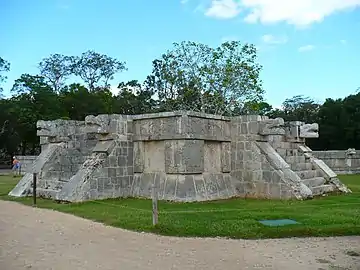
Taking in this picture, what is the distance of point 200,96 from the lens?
32969mm

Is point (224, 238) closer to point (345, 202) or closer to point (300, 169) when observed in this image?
point (345, 202)

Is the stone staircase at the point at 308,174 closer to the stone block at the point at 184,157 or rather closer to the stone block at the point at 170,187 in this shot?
the stone block at the point at 184,157

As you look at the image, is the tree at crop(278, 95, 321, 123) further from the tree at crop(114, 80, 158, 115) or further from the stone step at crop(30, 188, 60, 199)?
the stone step at crop(30, 188, 60, 199)

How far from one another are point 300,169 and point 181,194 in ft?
15.6

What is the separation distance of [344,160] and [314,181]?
45.2 feet

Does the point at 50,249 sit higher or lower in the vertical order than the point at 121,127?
lower

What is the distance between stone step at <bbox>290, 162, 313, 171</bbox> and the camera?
1354cm

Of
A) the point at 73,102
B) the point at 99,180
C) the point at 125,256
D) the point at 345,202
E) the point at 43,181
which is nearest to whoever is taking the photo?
the point at 125,256

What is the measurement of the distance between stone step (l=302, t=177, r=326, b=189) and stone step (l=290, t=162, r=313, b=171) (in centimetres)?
55

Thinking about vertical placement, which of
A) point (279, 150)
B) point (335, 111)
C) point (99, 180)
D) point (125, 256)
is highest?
point (335, 111)

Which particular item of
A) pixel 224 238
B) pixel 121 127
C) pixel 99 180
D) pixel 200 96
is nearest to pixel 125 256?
pixel 224 238

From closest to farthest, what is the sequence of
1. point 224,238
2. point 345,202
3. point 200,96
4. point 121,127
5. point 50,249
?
point 50,249 < point 224,238 < point 345,202 < point 121,127 < point 200,96

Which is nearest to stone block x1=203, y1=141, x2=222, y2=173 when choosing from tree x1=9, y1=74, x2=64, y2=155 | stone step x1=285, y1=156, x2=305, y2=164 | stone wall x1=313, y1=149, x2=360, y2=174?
stone step x1=285, y1=156, x2=305, y2=164

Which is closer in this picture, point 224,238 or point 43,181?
point 224,238
